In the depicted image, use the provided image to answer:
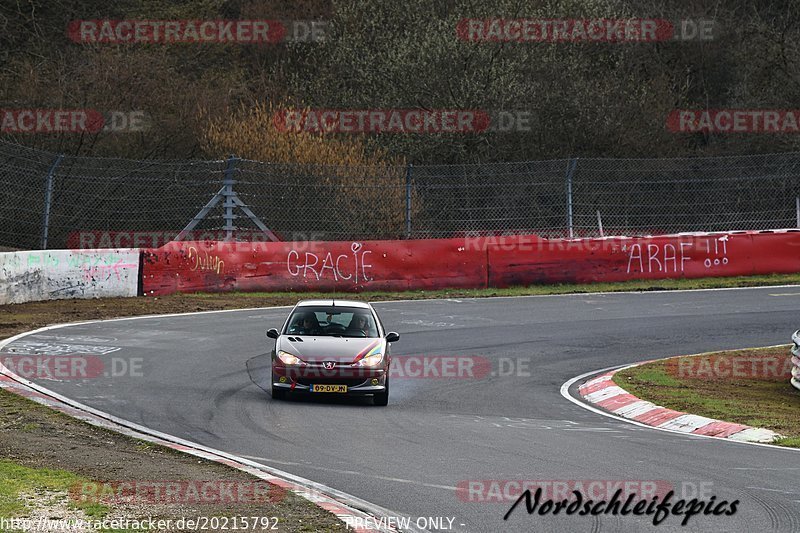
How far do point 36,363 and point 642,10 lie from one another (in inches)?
1490

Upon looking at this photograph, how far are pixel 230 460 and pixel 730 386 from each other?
8814mm

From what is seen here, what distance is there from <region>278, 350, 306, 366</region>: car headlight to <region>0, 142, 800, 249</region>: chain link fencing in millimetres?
12449

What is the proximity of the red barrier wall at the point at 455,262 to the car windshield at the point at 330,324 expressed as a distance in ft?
32.7

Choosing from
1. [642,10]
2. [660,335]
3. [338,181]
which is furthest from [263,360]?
[642,10]

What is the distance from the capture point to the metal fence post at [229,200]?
88.0 ft

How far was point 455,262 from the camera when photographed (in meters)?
26.8

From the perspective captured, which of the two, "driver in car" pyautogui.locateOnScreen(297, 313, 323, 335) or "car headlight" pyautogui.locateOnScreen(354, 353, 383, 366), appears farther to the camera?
"driver in car" pyautogui.locateOnScreen(297, 313, 323, 335)

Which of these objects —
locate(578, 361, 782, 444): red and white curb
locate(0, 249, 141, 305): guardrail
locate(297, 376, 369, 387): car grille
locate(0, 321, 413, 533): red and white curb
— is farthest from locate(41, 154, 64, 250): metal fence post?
locate(578, 361, 782, 444): red and white curb

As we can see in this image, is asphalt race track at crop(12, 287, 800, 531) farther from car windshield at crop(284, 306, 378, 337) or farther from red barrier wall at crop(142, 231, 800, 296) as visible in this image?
red barrier wall at crop(142, 231, 800, 296)

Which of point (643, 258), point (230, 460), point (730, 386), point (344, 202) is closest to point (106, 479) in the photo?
point (230, 460)

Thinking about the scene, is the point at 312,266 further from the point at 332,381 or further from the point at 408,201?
the point at 332,381

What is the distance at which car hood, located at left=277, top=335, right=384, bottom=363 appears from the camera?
1437 cm

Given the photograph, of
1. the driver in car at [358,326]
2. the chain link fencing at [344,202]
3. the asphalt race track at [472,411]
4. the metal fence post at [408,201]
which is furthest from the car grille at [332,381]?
the metal fence post at [408,201]

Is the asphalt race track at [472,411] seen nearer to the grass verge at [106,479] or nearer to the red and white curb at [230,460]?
the red and white curb at [230,460]
